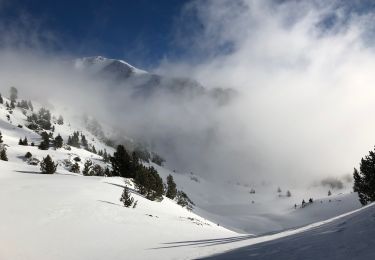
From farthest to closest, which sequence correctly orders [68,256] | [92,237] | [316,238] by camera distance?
1. [92,237]
2. [68,256]
3. [316,238]

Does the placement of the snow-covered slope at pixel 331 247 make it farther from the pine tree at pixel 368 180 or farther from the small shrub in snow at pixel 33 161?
the small shrub in snow at pixel 33 161

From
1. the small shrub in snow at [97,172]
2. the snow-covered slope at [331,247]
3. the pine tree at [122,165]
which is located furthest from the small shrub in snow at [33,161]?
the snow-covered slope at [331,247]

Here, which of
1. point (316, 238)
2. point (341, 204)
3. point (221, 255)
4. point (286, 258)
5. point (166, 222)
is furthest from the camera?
point (341, 204)

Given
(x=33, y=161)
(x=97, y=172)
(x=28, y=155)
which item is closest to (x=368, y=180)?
(x=97, y=172)

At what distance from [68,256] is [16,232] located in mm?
4259

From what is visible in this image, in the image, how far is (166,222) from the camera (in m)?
32.7

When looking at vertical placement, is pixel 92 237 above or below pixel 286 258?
above

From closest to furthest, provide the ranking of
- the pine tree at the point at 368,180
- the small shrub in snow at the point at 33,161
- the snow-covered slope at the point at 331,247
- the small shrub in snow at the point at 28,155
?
the snow-covered slope at the point at 331,247 → the pine tree at the point at 368,180 → the small shrub in snow at the point at 33,161 → the small shrub in snow at the point at 28,155

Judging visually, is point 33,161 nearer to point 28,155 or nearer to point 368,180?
point 28,155

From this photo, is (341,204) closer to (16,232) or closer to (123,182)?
(123,182)

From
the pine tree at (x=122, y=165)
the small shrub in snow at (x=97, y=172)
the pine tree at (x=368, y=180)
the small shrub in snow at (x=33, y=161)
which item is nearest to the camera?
the pine tree at (x=122, y=165)

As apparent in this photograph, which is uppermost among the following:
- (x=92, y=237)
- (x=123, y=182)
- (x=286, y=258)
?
(x=123, y=182)

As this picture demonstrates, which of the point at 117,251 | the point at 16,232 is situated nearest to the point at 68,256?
the point at 117,251

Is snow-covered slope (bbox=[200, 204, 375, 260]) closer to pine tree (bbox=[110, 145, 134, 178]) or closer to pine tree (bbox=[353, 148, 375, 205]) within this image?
pine tree (bbox=[110, 145, 134, 178])
